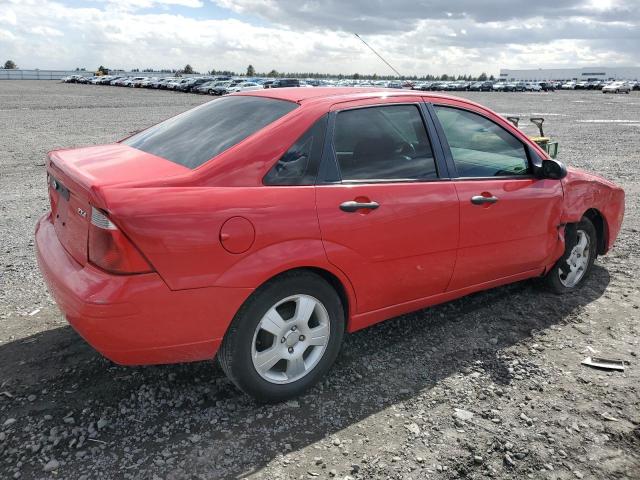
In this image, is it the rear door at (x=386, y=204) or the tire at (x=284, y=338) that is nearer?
the tire at (x=284, y=338)

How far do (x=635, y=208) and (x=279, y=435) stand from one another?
22.9 feet

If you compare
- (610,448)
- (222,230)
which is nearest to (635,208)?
(610,448)

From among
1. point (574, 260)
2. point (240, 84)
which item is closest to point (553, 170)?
point (574, 260)

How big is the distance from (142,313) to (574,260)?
3.81 meters

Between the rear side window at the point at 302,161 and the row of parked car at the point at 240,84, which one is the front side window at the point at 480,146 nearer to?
the rear side window at the point at 302,161

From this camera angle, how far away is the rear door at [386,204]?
3057 millimetres

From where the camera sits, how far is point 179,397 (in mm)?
3125

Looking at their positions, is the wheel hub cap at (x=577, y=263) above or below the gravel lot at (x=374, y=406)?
above

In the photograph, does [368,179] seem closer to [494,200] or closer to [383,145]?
[383,145]

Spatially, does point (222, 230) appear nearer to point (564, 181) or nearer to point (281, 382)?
point (281, 382)

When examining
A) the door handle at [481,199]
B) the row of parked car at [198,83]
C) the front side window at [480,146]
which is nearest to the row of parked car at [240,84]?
the row of parked car at [198,83]

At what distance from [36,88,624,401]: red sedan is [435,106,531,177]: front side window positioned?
0.5 inches

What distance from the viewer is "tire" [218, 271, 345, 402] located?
283cm

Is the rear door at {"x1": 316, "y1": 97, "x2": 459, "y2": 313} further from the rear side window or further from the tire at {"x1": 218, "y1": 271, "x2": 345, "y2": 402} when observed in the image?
the tire at {"x1": 218, "y1": 271, "x2": 345, "y2": 402}
